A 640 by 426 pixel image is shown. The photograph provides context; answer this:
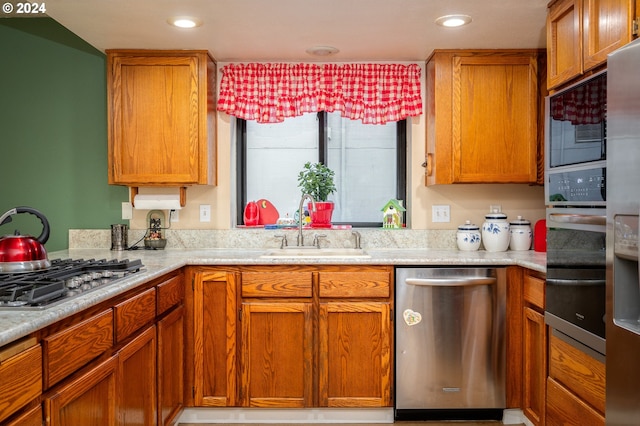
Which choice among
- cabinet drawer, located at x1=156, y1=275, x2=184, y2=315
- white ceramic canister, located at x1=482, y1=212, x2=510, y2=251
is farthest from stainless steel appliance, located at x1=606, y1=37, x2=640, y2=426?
cabinet drawer, located at x1=156, y1=275, x2=184, y2=315

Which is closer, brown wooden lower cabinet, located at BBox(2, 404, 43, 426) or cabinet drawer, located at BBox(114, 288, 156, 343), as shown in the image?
A: brown wooden lower cabinet, located at BBox(2, 404, 43, 426)

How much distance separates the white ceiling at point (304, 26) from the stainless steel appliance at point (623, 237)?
1186 millimetres

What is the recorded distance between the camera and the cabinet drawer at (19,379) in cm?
127

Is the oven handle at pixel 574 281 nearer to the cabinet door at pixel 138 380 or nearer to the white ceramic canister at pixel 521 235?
the white ceramic canister at pixel 521 235

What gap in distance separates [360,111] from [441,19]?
2.93 feet

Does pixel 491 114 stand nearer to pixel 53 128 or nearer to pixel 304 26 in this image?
pixel 304 26

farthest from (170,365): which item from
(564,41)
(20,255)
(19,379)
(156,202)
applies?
(564,41)

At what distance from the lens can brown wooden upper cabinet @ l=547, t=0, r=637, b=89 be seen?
1.98 meters

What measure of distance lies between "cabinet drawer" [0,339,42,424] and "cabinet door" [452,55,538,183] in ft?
7.95

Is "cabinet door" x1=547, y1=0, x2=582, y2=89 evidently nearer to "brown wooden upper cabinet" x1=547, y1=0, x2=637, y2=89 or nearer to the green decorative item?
"brown wooden upper cabinet" x1=547, y1=0, x2=637, y2=89

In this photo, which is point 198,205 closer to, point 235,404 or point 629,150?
point 235,404

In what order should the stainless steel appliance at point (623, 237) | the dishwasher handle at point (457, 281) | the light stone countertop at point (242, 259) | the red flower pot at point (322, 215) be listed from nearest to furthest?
the stainless steel appliance at point (623, 237)
the light stone countertop at point (242, 259)
the dishwasher handle at point (457, 281)
the red flower pot at point (322, 215)

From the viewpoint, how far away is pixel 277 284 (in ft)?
9.44

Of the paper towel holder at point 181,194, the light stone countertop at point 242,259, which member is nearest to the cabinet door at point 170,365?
the light stone countertop at point 242,259
